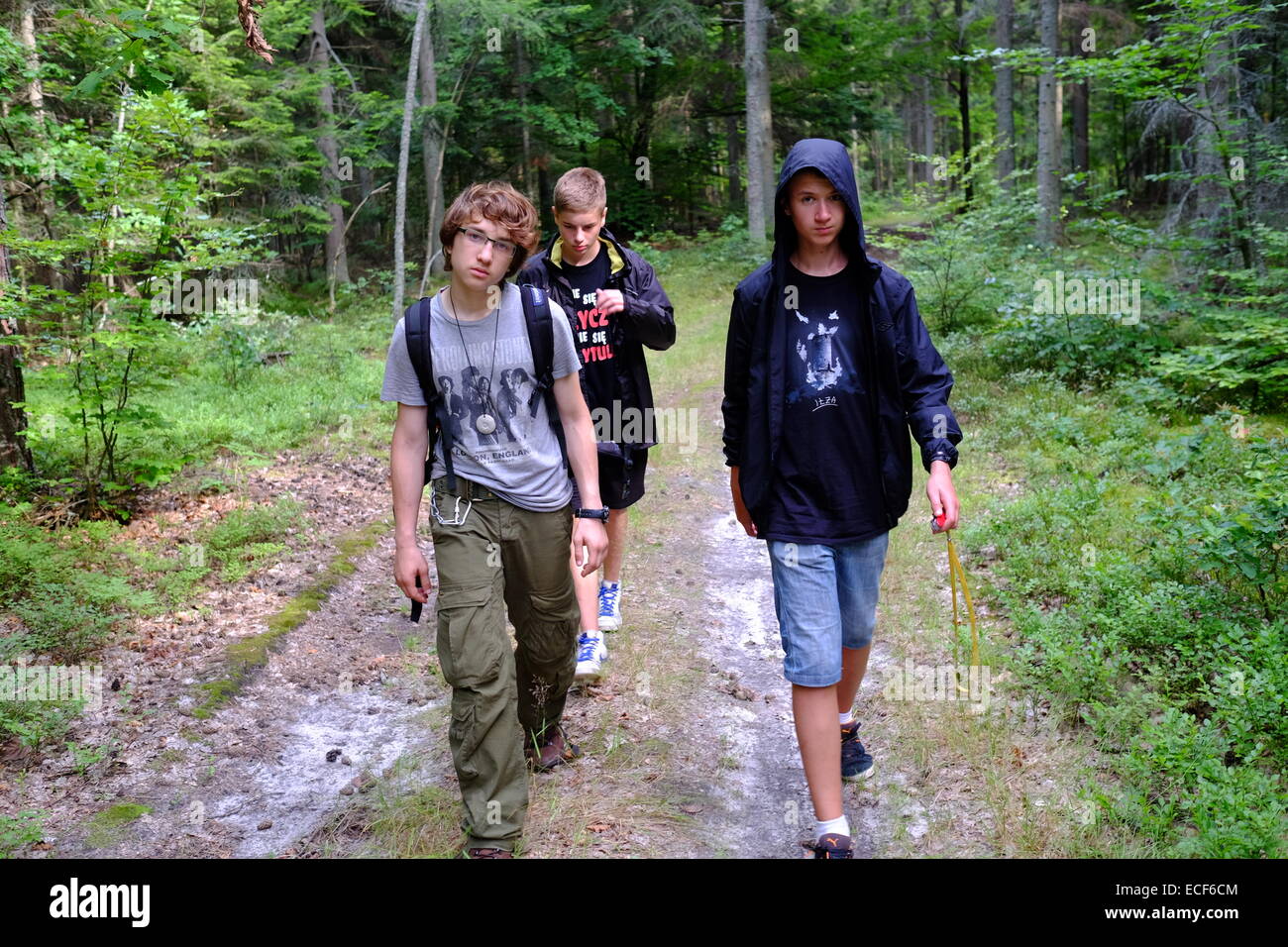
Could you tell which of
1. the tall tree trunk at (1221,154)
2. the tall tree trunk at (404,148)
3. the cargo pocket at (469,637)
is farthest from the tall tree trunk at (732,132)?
the cargo pocket at (469,637)

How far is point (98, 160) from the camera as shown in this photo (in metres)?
6.33

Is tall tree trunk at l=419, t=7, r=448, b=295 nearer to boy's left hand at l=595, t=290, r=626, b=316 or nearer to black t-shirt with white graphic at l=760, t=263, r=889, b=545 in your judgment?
boy's left hand at l=595, t=290, r=626, b=316

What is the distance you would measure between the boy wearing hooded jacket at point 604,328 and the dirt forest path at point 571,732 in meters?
0.71

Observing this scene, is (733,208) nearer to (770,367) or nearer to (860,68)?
(860,68)

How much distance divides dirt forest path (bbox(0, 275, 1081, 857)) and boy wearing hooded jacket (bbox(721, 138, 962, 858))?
742 millimetres

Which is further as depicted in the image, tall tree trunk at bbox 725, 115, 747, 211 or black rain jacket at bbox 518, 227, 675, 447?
tall tree trunk at bbox 725, 115, 747, 211

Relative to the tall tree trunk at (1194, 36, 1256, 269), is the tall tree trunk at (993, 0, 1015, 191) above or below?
above

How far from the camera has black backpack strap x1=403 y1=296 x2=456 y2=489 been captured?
3238mm

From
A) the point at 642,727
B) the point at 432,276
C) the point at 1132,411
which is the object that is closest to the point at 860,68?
the point at 432,276

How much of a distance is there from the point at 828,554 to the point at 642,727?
1.65m

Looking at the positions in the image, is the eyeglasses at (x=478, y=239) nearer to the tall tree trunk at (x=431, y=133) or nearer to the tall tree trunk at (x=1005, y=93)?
the tall tree trunk at (x=431, y=133)

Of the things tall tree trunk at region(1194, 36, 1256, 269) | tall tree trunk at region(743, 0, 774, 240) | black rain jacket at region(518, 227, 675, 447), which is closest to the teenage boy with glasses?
black rain jacket at region(518, 227, 675, 447)

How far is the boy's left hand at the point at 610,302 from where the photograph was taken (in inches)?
169

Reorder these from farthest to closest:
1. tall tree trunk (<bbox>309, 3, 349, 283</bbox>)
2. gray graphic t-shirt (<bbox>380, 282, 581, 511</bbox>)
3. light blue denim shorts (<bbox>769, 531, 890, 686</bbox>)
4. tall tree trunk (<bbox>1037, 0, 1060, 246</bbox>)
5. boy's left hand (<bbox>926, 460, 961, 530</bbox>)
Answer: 1. tall tree trunk (<bbox>309, 3, 349, 283</bbox>)
2. tall tree trunk (<bbox>1037, 0, 1060, 246</bbox>)
3. gray graphic t-shirt (<bbox>380, 282, 581, 511</bbox>)
4. light blue denim shorts (<bbox>769, 531, 890, 686</bbox>)
5. boy's left hand (<bbox>926, 460, 961, 530</bbox>)
